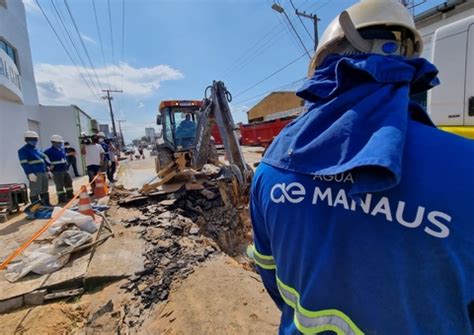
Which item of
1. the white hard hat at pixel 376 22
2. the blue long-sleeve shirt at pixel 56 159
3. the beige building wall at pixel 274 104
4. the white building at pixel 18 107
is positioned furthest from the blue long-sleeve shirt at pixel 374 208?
the beige building wall at pixel 274 104

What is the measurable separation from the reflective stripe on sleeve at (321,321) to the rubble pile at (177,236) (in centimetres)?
237

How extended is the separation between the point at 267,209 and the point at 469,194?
1.77ft

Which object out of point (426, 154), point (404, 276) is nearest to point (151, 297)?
point (404, 276)

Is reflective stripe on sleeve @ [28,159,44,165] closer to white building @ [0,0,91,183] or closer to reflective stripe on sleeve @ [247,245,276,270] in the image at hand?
white building @ [0,0,91,183]

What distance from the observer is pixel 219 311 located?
8.39 ft

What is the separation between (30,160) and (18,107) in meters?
6.42

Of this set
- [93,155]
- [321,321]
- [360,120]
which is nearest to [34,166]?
[93,155]

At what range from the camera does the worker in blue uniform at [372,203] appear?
60 cm

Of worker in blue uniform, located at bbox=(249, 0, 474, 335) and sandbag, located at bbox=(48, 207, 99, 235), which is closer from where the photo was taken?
worker in blue uniform, located at bbox=(249, 0, 474, 335)

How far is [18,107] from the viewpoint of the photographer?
10.5 meters

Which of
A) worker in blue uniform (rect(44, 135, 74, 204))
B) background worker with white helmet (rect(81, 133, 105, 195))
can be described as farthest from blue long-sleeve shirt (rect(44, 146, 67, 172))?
background worker with white helmet (rect(81, 133, 105, 195))

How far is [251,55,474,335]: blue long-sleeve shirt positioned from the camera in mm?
595

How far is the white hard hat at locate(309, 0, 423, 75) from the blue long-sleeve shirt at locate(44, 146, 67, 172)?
7939 millimetres

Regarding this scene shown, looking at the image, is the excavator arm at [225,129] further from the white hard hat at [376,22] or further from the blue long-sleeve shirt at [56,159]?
the white hard hat at [376,22]
